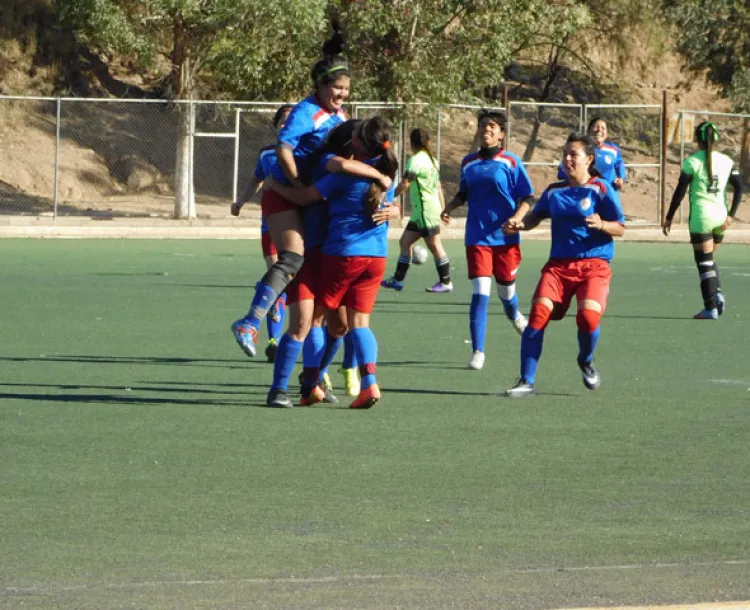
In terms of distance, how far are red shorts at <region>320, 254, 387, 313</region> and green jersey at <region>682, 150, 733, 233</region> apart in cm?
814

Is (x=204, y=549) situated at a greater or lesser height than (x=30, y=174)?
greater

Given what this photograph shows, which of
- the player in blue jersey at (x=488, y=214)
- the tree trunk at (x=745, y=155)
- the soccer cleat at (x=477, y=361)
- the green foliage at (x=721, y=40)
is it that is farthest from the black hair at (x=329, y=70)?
the tree trunk at (x=745, y=155)

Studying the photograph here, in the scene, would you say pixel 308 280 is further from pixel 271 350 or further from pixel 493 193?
pixel 493 193

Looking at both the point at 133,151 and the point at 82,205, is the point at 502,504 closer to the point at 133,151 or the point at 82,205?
the point at 82,205

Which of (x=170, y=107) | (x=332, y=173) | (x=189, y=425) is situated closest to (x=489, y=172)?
(x=332, y=173)

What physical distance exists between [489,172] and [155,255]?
15.4 m

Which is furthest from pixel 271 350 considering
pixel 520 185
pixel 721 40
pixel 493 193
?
pixel 721 40

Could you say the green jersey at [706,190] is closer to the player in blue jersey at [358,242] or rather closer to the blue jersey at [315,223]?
the player in blue jersey at [358,242]

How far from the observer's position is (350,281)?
1020 centimetres

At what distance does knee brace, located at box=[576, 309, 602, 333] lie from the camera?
11.0 meters

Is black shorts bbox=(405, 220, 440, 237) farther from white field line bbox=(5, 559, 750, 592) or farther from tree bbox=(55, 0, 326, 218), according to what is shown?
tree bbox=(55, 0, 326, 218)

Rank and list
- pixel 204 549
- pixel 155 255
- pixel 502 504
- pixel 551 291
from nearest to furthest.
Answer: pixel 204 549, pixel 502 504, pixel 551 291, pixel 155 255

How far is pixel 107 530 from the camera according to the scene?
22.2 feet

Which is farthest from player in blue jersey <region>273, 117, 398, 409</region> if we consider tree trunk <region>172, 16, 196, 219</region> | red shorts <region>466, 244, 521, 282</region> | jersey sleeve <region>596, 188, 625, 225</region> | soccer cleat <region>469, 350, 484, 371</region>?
tree trunk <region>172, 16, 196, 219</region>
